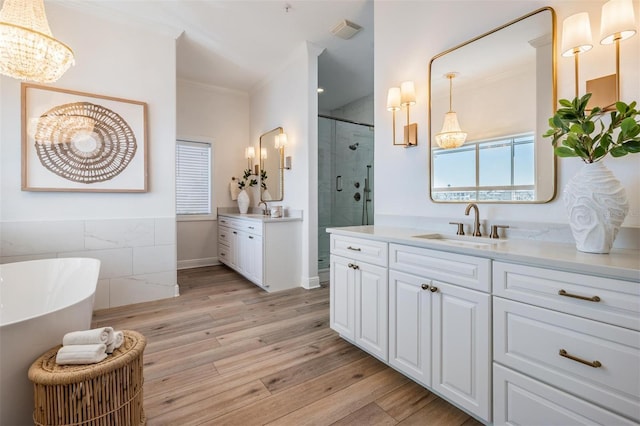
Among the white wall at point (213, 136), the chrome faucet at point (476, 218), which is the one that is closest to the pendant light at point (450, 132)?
the chrome faucet at point (476, 218)

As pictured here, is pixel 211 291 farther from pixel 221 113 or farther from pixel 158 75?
pixel 221 113

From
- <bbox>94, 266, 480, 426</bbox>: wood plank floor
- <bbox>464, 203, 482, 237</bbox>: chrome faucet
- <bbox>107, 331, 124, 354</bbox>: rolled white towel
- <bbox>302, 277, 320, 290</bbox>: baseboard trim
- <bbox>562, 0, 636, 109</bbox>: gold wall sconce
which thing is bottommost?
<bbox>94, 266, 480, 426</bbox>: wood plank floor

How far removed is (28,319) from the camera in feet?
4.16

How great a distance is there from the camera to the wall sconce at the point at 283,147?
4086 mm

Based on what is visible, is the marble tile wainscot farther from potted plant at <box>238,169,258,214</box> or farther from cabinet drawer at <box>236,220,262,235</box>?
potted plant at <box>238,169,258,214</box>

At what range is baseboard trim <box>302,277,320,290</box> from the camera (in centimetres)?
379

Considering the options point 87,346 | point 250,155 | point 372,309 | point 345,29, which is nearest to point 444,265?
point 372,309

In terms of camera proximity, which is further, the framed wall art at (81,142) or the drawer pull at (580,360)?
the framed wall art at (81,142)

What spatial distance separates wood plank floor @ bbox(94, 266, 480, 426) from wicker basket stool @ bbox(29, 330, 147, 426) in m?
0.34

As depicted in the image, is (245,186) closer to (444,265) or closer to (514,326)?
(444,265)

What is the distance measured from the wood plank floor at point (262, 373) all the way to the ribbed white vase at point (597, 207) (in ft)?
3.50

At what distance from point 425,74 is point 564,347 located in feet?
6.57

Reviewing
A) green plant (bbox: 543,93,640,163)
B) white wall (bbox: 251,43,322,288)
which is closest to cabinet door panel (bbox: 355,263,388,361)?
green plant (bbox: 543,93,640,163)

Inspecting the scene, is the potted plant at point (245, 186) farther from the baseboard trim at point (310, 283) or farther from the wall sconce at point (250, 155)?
the baseboard trim at point (310, 283)
